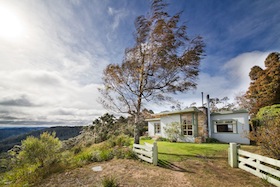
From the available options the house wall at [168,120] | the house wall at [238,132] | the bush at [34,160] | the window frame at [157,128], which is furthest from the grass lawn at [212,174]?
the window frame at [157,128]

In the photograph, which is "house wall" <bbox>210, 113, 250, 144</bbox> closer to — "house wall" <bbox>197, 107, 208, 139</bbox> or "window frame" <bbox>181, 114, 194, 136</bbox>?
"house wall" <bbox>197, 107, 208, 139</bbox>

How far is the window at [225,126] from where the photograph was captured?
12196 mm

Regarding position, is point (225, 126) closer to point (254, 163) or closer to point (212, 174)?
point (254, 163)

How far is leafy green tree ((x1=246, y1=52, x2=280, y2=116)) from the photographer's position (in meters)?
14.9

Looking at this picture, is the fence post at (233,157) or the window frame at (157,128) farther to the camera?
the window frame at (157,128)

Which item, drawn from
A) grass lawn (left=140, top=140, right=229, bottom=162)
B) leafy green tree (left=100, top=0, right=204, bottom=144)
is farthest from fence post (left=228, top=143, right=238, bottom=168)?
leafy green tree (left=100, top=0, right=204, bottom=144)

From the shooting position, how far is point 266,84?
1561 centimetres

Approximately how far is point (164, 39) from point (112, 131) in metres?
14.1

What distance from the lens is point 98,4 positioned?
6.49m

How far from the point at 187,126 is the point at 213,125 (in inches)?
96.5

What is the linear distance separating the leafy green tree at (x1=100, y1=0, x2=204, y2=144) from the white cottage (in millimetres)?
5940

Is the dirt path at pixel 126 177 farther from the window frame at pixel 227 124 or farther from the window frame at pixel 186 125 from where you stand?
the window frame at pixel 227 124

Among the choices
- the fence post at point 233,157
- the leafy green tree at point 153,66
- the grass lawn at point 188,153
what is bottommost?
the grass lawn at point 188,153

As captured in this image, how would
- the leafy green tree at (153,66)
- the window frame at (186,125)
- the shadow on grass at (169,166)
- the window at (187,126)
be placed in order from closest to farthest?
the shadow on grass at (169,166) < the leafy green tree at (153,66) < the window frame at (186,125) < the window at (187,126)
